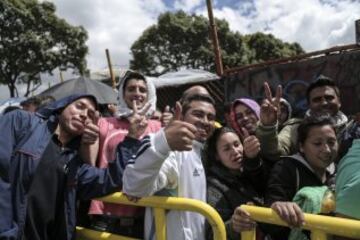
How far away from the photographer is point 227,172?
226 centimetres

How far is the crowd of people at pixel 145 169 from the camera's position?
190 cm

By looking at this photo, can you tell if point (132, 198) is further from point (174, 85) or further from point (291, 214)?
point (174, 85)

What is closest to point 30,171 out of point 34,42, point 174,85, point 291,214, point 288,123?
point 291,214

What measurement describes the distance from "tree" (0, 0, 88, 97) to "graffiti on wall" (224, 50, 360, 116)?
16.9m

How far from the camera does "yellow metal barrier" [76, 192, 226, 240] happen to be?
1773 millimetres

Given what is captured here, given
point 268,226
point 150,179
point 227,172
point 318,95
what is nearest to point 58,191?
point 150,179

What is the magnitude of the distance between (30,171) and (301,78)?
168 inches

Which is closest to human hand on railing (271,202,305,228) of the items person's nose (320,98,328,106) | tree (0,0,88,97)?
person's nose (320,98,328,106)

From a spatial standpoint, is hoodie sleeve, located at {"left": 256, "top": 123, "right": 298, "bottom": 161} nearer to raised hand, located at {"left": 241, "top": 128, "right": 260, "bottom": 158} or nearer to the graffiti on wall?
raised hand, located at {"left": 241, "top": 128, "right": 260, "bottom": 158}

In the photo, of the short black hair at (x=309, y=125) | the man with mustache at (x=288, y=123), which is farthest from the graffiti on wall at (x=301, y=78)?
the short black hair at (x=309, y=125)

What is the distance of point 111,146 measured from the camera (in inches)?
97.5

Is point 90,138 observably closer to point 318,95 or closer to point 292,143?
point 292,143

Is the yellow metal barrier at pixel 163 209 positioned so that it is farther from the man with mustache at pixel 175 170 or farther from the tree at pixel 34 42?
the tree at pixel 34 42

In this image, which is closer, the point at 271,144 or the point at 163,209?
the point at 163,209
